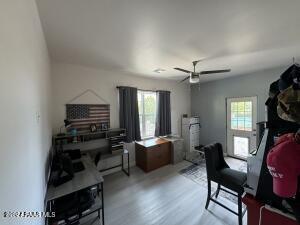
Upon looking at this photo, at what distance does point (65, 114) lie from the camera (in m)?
3.06

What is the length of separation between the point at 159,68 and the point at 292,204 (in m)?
3.10

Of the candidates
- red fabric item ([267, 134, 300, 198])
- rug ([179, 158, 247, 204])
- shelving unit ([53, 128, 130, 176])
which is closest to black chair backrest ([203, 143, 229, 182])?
rug ([179, 158, 247, 204])

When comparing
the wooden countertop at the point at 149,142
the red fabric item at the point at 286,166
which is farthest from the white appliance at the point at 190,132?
the red fabric item at the point at 286,166

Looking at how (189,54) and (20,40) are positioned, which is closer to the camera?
(20,40)

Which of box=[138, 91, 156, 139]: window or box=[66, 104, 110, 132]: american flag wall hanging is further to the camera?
box=[138, 91, 156, 139]: window

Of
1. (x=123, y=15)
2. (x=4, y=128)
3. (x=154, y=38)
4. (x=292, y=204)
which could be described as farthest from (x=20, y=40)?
(x=292, y=204)

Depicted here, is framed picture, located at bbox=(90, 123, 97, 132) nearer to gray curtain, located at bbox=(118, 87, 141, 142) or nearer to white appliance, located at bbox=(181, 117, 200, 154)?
gray curtain, located at bbox=(118, 87, 141, 142)

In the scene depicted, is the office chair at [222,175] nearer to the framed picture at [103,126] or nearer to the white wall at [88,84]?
the framed picture at [103,126]

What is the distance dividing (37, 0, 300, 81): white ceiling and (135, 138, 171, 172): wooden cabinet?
2147 mm

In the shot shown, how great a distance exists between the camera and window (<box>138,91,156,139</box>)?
4.34 m

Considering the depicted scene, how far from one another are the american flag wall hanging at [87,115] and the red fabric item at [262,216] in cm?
302

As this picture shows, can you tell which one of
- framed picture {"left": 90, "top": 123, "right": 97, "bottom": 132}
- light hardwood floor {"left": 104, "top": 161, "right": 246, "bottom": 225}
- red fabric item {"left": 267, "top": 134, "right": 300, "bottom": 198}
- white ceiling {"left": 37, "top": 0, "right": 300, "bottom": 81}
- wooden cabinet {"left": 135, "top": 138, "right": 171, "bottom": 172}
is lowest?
light hardwood floor {"left": 104, "top": 161, "right": 246, "bottom": 225}

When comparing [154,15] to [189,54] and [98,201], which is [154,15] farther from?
[98,201]

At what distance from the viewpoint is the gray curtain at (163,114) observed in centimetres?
451
